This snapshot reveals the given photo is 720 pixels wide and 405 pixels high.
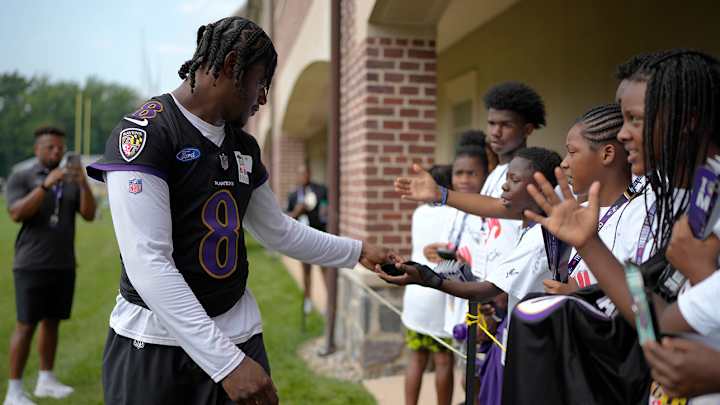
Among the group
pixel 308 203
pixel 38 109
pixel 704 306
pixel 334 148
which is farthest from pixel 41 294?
pixel 38 109

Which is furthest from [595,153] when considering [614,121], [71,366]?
[71,366]

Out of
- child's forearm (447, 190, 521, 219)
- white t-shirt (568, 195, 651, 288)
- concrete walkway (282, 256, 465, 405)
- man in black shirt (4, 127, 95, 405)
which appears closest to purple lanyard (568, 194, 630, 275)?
white t-shirt (568, 195, 651, 288)

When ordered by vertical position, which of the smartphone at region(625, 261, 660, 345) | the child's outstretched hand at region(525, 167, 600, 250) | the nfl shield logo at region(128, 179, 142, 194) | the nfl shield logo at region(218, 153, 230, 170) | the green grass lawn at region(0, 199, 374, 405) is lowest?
the green grass lawn at region(0, 199, 374, 405)

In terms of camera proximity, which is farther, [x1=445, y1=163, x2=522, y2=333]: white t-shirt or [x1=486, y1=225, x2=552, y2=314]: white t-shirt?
[x1=445, y1=163, x2=522, y2=333]: white t-shirt

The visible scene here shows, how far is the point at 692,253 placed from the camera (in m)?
1.43

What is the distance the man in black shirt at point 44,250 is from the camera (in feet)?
15.7

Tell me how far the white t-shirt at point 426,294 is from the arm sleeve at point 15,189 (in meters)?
3.23

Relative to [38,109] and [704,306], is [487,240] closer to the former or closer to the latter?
[704,306]

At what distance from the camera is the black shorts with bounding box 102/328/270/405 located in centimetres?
206

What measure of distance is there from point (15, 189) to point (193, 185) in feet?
12.0

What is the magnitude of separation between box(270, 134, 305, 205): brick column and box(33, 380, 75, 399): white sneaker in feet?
30.4

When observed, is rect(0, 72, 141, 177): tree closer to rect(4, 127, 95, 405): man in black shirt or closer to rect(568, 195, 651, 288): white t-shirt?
rect(4, 127, 95, 405): man in black shirt

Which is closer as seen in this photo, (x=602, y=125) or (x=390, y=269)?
(x=602, y=125)

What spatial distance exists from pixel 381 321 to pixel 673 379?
3.89 meters
